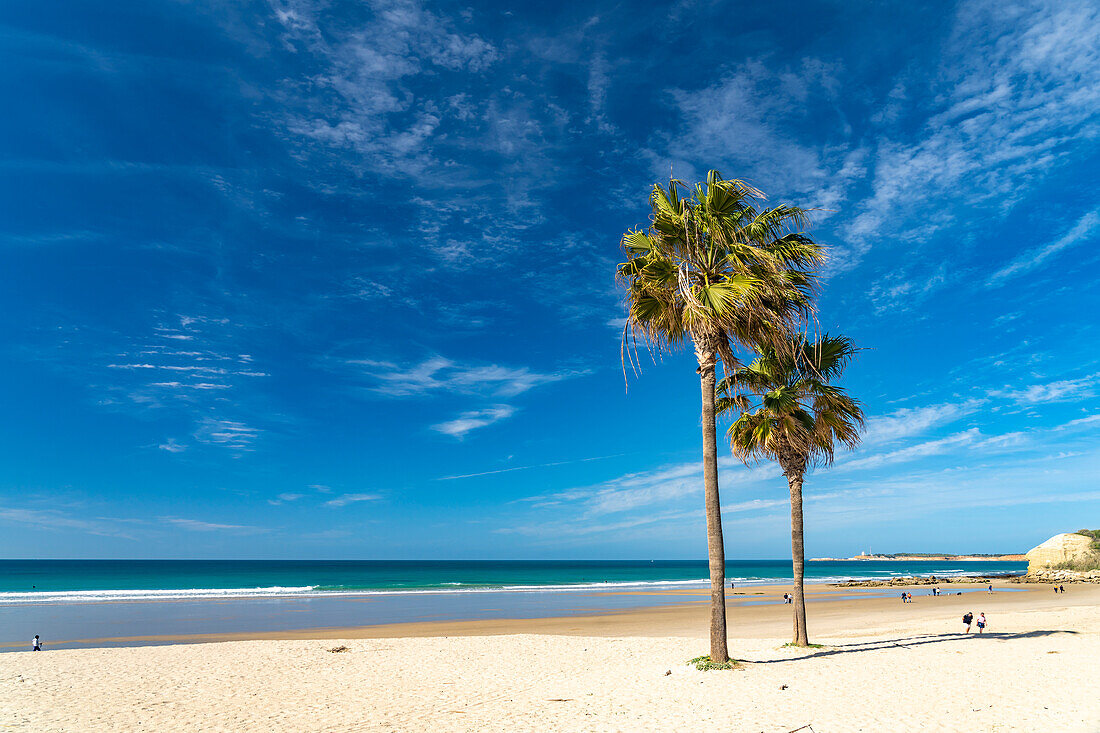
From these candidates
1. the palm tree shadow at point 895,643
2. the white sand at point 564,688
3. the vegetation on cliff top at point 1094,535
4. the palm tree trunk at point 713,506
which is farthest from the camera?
the vegetation on cliff top at point 1094,535

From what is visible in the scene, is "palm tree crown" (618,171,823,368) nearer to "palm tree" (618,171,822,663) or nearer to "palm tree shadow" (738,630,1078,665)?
"palm tree" (618,171,822,663)

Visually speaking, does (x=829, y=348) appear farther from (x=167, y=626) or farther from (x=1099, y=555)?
(x=1099, y=555)

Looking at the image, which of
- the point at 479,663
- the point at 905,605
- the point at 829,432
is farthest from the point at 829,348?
the point at 905,605

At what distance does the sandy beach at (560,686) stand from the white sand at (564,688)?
2.0 inches

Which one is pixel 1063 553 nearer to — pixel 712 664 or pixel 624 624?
pixel 624 624

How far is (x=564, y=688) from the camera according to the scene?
43.6ft

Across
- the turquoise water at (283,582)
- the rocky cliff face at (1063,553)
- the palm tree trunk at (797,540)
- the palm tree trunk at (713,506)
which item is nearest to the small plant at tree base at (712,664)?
the palm tree trunk at (713,506)

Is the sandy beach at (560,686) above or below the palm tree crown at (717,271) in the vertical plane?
below

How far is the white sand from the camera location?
10383 millimetres

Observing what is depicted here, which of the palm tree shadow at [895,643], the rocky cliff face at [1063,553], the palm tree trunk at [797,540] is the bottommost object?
the rocky cliff face at [1063,553]

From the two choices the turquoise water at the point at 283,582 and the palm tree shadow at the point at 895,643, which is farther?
the turquoise water at the point at 283,582

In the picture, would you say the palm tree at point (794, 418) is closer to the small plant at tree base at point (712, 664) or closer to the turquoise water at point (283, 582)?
the small plant at tree base at point (712, 664)

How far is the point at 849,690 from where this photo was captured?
12.0 metres

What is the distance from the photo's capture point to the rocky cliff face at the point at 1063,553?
80412 mm
